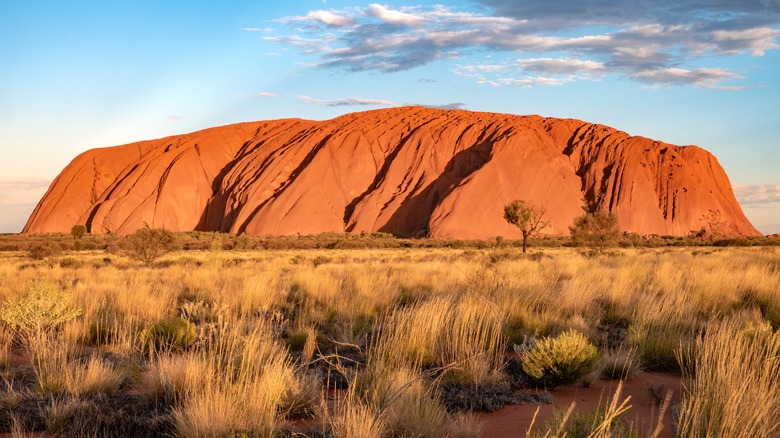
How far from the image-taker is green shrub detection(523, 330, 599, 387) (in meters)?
5.37

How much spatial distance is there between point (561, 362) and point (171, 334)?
4379 mm

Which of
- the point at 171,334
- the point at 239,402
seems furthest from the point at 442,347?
the point at 171,334

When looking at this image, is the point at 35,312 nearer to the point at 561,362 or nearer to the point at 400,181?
the point at 561,362

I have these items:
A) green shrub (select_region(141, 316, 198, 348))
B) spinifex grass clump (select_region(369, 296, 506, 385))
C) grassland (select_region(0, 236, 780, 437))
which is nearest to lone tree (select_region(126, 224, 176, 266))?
grassland (select_region(0, 236, 780, 437))

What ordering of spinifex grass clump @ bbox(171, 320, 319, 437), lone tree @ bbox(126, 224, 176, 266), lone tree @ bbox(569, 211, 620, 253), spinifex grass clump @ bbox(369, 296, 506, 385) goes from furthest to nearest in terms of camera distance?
lone tree @ bbox(569, 211, 620, 253)
lone tree @ bbox(126, 224, 176, 266)
spinifex grass clump @ bbox(369, 296, 506, 385)
spinifex grass clump @ bbox(171, 320, 319, 437)

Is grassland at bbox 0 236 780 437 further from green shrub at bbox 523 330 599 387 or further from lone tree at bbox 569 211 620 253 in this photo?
lone tree at bbox 569 211 620 253

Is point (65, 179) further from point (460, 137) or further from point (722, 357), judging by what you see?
point (722, 357)

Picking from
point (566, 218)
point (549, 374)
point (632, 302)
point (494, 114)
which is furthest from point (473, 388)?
point (494, 114)

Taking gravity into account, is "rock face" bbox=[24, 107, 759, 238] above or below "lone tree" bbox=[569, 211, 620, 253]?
above

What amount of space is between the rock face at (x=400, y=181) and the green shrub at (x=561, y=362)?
186 ft

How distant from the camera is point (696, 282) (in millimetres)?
10805

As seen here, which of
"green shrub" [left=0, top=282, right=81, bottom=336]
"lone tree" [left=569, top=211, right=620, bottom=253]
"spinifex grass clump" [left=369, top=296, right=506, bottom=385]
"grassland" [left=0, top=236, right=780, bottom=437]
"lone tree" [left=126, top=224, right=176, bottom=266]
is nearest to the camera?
"grassland" [left=0, top=236, right=780, bottom=437]

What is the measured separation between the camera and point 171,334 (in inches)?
269

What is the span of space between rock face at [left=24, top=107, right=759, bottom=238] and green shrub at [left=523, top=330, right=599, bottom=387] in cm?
5681
